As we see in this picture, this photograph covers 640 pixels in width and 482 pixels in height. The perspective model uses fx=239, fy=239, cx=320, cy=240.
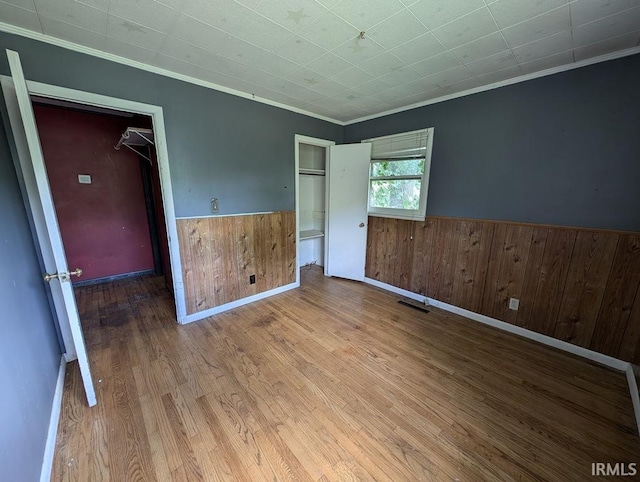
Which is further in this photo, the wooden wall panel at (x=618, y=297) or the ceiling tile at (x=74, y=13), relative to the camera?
the wooden wall panel at (x=618, y=297)

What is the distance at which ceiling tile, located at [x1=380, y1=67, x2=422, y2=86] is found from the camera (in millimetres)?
2178

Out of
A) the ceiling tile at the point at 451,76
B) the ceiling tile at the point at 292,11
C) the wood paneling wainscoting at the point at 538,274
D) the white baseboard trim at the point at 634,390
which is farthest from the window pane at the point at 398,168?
the white baseboard trim at the point at 634,390

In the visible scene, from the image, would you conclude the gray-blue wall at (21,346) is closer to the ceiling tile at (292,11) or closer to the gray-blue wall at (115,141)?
the gray-blue wall at (115,141)

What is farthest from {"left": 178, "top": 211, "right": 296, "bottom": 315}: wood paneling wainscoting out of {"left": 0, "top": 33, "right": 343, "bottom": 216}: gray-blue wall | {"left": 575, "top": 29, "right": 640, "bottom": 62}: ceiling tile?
{"left": 575, "top": 29, "right": 640, "bottom": 62}: ceiling tile

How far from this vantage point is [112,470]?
124cm

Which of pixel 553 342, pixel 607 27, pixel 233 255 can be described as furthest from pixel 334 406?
pixel 607 27

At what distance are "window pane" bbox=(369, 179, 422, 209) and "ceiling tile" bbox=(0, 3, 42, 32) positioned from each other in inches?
133

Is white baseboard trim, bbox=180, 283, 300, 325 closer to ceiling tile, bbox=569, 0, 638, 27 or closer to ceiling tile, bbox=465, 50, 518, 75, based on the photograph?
ceiling tile, bbox=465, 50, 518, 75

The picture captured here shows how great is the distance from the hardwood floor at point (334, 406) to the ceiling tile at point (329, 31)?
2.51 m

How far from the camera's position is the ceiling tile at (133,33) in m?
1.58

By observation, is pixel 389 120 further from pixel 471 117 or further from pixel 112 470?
pixel 112 470

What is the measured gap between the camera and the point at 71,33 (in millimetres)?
1667

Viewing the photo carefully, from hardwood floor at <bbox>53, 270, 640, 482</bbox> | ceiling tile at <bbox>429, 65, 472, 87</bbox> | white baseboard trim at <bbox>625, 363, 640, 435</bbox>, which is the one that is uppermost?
ceiling tile at <bbox>429, 65, 472, 87</bbox>

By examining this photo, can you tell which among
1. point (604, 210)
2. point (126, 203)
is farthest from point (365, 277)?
point (126, 203)
